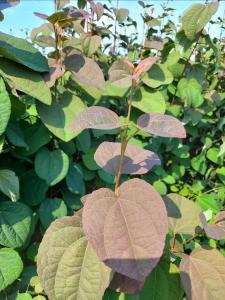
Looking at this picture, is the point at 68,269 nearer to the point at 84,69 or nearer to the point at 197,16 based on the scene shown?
the point at 84,69

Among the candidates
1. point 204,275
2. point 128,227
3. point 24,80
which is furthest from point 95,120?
point 204,275

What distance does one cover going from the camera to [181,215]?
1.02 meters

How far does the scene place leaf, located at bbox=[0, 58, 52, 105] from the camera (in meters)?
1.06

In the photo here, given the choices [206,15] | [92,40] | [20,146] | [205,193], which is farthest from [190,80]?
[20,146]

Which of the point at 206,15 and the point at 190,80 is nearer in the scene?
the point at 206,15

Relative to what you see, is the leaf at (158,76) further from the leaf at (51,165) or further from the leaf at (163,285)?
the leaf at (163,285)

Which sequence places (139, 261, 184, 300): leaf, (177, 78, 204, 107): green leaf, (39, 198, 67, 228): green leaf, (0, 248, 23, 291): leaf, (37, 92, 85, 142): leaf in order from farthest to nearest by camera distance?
(177, 78, 204, 107): green leaf < (39, 198, 67, 228): green leaf < (37, 92, 85, 142): leaf < (0, 248, 23, 291): leaf < (139, 261, 184, 300): leaf

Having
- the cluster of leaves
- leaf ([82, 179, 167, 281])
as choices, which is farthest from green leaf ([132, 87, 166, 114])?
leaf ([82, 179, 167, 281])

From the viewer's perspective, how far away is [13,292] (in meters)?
1.31

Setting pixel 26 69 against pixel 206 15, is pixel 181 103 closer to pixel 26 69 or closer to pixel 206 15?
pixel 206 15

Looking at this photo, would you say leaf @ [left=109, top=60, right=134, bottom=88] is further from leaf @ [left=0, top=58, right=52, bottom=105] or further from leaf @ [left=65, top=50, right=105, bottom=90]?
leaf @ [left=0, top=58, right=52, bottom=105]

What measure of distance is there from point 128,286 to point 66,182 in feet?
2.20

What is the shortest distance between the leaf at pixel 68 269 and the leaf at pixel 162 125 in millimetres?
337

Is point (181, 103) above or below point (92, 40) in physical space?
below
